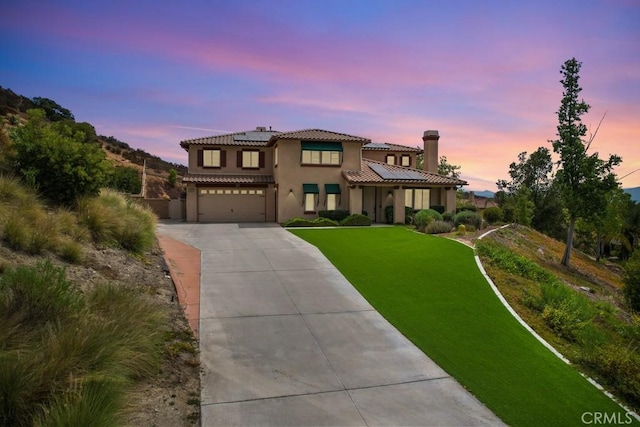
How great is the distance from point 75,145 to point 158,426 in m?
9.83

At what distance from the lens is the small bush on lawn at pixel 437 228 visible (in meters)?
23.6

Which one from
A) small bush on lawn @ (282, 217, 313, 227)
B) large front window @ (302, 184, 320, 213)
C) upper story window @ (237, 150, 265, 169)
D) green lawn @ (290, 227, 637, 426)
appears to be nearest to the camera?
green lawn @ (290, 227, 637, 426)

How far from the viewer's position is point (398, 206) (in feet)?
97.3

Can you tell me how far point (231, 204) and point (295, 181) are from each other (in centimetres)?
574

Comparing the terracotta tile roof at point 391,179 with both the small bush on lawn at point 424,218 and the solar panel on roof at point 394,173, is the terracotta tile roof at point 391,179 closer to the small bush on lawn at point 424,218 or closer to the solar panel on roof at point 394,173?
the solar panel on roof at point 394,173

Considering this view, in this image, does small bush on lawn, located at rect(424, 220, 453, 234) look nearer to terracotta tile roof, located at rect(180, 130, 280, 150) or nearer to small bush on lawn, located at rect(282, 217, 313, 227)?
small bush on lawn, located at rect(282, 217, 313, 227)

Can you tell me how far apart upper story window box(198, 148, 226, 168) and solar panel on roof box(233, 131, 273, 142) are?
1.91 meters

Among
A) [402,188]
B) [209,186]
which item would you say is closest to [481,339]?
[402,188]

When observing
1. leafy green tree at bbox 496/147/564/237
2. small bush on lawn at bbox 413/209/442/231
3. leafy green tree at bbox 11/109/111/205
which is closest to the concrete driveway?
leafy green tree at bbox 11/109/111/205

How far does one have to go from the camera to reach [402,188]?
97.8ft

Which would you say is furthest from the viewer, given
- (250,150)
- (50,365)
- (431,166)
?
(431,166)

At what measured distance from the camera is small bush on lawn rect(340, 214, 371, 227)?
2731 cm

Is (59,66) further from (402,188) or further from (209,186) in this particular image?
(402,188)

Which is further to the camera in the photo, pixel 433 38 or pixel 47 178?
pixel 433 38
